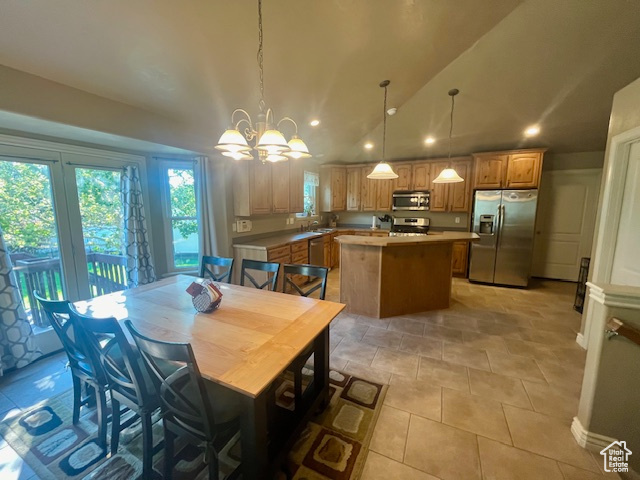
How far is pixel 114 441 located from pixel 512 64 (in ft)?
16.7

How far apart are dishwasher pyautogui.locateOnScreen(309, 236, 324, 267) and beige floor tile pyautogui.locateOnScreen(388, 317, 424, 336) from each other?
201cm

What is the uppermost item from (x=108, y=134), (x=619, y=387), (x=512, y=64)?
(x=512, y=64)

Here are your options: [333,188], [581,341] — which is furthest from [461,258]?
[333,188]

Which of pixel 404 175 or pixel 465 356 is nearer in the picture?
pixel 465 356

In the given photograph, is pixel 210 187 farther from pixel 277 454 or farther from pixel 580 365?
pixel 580 365

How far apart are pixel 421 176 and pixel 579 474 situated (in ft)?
16.4

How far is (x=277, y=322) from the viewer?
1.65m

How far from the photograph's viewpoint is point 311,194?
6.28m

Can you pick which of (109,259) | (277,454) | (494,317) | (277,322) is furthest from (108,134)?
(494,317)

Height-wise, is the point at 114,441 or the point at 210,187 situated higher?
the point at 210,187

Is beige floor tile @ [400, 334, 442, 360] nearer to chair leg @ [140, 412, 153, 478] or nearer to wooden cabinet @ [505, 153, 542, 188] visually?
chair leg @ [140, 412, 153, 478]

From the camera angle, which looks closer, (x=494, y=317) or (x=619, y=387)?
(x=619, y=387)

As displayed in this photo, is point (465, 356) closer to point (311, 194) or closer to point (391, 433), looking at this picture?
point (391, 433)

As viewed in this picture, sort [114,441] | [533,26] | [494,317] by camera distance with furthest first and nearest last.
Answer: [494,317] < [533,26] < [114,441]
